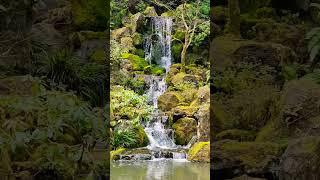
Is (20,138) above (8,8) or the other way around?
the other way around

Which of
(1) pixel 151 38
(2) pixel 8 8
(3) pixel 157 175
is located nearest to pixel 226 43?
(2) pixel 8 8

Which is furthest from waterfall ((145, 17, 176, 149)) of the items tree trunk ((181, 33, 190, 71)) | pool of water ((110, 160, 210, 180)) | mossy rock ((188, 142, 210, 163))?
pool of water ((110, 160, 210, 180))

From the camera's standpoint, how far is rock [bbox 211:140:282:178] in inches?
87.4

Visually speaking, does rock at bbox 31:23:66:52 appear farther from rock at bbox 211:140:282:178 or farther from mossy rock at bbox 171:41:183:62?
mossy rock at bbox 171:41:183:62

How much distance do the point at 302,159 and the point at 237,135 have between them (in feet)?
1.13

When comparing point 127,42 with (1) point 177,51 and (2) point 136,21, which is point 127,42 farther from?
(1) point 177,51

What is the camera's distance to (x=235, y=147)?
2242 mm

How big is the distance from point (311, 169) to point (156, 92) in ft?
24.0

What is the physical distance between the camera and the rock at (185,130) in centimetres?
830

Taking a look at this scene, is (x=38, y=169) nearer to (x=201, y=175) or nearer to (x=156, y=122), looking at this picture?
(x=201, y=175)

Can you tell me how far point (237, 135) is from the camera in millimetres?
2256

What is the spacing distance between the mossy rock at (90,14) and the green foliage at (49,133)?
1.22ft

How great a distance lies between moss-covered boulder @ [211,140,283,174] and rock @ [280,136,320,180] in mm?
53

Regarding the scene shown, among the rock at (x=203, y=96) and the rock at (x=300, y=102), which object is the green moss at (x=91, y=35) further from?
the rock at (x=203, y=96)
